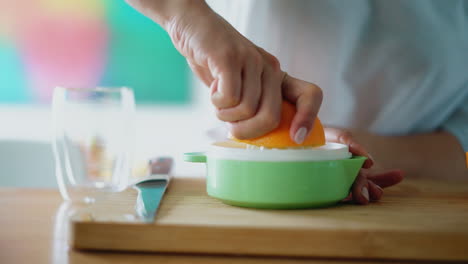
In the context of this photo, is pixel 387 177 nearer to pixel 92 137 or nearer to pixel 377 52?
pixel 377 52

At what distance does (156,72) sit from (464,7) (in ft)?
5.89

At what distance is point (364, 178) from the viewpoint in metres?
0.77

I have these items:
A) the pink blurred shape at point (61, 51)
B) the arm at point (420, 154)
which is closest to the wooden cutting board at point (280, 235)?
A: the arm at point (420, 154)

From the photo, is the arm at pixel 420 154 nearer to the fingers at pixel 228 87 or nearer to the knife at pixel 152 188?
the knife at pixel 152 188

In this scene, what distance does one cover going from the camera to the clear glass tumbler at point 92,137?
82 centimetres

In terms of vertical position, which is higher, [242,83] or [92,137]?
[242,83]

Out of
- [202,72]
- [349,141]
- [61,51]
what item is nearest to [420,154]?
[349,141]

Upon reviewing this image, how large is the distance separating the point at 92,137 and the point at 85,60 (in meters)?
1.99

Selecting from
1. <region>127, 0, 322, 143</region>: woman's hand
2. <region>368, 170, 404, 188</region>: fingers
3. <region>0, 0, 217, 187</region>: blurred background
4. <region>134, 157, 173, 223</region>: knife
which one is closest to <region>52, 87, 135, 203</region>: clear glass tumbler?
<region>134, 157, 173, 223</region>: knife

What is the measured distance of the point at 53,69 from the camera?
277cm

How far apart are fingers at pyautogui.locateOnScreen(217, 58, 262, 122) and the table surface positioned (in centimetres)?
19

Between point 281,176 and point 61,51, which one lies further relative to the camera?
point 61,51

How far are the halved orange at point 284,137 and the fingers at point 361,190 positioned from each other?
0.08 meters

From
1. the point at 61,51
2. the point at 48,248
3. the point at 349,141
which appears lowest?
the point at 48,248
